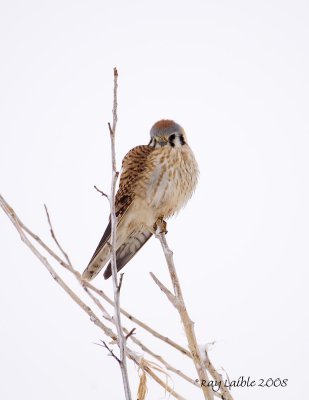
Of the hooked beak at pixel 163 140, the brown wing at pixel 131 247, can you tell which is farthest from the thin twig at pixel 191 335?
the hooked beak at pixel 163 140

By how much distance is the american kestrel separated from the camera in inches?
179

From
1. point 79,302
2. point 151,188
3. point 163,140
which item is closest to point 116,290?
point 79,302

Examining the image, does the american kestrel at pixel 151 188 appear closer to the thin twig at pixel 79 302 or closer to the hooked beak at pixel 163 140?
the hooked beak at pixel 163 140

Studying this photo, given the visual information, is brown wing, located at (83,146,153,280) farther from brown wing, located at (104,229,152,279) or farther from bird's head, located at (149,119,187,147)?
brown wing, located at (104,229,152,279)

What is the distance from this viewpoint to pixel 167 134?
4.68m

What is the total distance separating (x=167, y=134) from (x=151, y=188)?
1.61ft

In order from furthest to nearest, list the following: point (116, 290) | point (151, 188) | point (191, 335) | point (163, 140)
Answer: point (163, 140) < point (151, 188) < point (191, 335) < point (116, 290)

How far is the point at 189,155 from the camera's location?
15.4 ft

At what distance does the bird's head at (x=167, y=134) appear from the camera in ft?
15.3

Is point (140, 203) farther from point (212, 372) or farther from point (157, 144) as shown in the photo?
point (212, 372)

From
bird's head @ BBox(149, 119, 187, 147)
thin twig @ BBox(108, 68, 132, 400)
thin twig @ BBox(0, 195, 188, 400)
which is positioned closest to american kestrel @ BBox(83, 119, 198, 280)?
bird's head @ BBox(149, 119, 187, 147)

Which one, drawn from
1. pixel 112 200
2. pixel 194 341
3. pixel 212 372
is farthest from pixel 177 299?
pixel 112 200

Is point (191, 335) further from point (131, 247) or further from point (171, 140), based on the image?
point (171, 140)

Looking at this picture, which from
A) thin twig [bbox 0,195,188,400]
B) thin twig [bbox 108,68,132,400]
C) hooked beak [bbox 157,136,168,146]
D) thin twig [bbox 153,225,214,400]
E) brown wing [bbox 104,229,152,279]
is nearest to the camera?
thin twig [bbox 108,68,132,400]
